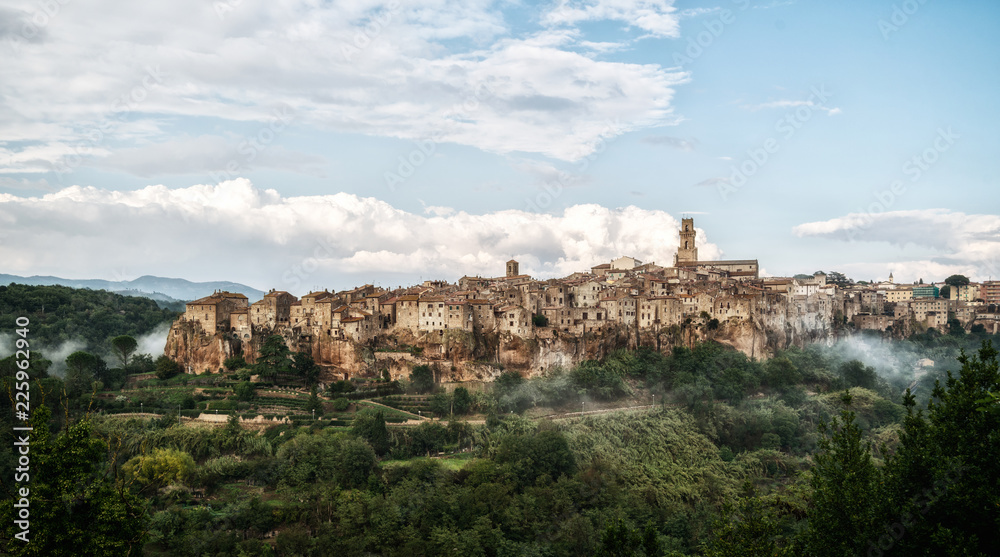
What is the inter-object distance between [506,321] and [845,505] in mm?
31686

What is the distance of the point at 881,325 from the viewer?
62.3m

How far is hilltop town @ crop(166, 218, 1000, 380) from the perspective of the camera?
4409 centimetres

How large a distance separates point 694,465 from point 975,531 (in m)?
24.0

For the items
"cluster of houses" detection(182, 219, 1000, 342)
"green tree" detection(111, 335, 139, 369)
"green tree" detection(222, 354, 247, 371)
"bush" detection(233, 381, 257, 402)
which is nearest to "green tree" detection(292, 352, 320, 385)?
"cluster of houses" detection(182, 219, 1000, 342)

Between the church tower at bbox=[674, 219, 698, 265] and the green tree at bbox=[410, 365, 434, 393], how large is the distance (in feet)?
126

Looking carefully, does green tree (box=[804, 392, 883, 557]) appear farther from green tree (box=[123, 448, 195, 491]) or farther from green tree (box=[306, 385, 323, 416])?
green tree (box=[306, 385, 323, 416])

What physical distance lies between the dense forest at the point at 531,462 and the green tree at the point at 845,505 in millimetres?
53

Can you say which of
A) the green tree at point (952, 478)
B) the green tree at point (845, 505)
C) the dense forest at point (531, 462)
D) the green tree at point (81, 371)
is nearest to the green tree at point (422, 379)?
the dense forest at point (531, 462)

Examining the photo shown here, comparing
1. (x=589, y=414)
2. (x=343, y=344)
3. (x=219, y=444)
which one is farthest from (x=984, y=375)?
(x=343, y=344)

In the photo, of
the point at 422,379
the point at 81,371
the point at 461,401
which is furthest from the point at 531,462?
the point at 81,371

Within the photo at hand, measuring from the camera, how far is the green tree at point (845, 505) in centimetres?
1477

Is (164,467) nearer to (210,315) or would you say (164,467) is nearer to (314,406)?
(314,406)

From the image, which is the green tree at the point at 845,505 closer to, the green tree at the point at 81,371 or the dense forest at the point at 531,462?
the dense forest at the point at 531,462

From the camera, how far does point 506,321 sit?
151 ft
